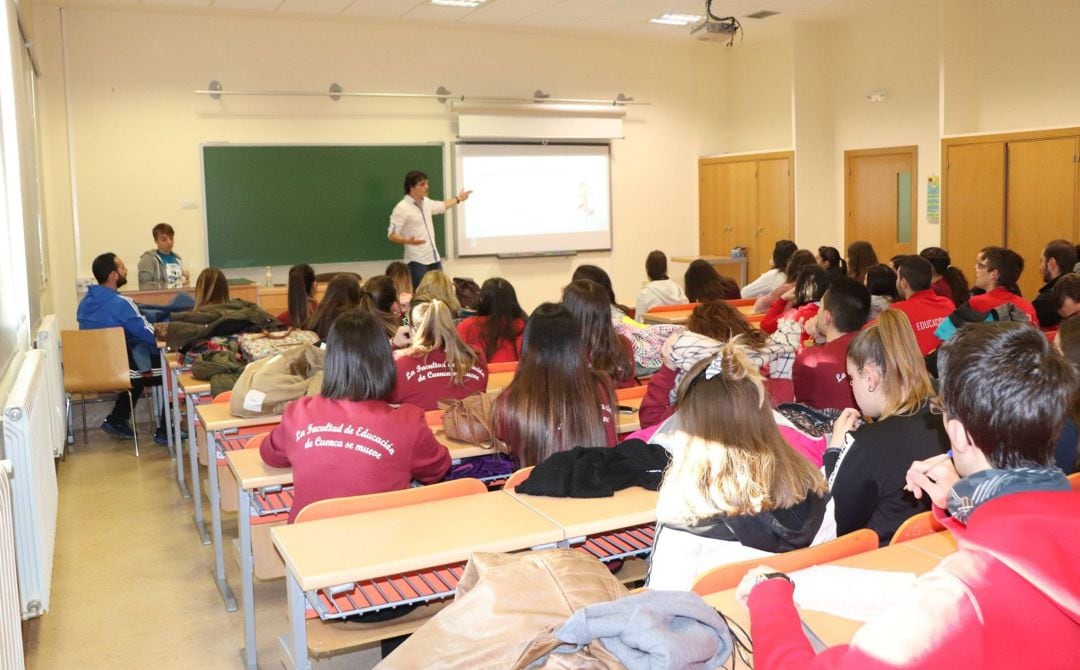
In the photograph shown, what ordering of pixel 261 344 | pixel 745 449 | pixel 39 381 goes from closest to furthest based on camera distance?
1. pixel 745 449
2. pixel 39 381
3. pixel 261 344

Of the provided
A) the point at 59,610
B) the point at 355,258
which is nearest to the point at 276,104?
the point at 355,258

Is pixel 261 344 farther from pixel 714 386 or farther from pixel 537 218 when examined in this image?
pixel 537 218

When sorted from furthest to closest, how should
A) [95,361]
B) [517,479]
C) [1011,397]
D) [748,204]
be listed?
[748,204], [95,361], [517,479], [1011,397]

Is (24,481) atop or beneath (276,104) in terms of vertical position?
beneath

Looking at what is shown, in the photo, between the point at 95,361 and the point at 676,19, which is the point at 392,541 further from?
the point at 676,19

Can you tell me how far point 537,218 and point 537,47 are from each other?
6.15ft

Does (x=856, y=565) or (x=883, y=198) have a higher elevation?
(x=883, y=198)

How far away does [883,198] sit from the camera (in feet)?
34.6

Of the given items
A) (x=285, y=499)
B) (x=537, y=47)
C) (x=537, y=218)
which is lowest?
(x=285, y=499)

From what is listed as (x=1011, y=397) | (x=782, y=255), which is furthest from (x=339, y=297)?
(x=1011, y=397)

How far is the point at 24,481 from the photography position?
10.8 ft

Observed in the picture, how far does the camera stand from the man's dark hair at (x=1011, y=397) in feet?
4.59

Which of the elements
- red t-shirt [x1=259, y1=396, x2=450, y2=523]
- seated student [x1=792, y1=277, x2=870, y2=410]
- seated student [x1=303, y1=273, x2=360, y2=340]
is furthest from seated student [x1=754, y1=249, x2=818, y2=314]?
red t-shirt [x1=259, y1=396, x2=450, y2=523]

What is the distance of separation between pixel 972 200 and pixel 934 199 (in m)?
0.50
